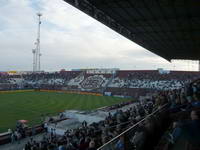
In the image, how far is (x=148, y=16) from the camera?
39.5ft

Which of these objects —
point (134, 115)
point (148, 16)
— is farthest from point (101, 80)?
point (134, 115)

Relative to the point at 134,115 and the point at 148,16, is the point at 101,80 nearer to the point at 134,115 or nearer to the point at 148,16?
the point at 148,16

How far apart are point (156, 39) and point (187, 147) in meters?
15.5

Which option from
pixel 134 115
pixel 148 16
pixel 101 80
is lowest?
pixel 134 115

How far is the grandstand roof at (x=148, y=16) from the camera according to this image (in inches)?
392

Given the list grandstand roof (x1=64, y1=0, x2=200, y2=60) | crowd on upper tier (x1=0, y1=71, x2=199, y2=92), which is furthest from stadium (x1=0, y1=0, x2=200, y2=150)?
crowd on upper tier (x1=0, y1=71, x2=199, y2=92)

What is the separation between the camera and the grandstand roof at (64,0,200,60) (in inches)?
392

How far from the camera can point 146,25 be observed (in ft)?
45.5

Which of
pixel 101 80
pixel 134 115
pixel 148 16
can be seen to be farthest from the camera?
pixel 101 80

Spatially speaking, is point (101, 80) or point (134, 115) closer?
point (134, 115)

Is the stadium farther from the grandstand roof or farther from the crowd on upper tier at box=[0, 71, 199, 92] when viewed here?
the crowd on upper tier at box=[0, 71, 199, 92]

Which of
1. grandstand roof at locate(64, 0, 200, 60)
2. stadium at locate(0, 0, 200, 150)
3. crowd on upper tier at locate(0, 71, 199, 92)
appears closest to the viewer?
stadium at locate(0, 0, 200, 150)

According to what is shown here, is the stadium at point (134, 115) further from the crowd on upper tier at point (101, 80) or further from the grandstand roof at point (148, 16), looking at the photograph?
the crowd on upper tier at point (101, 80)

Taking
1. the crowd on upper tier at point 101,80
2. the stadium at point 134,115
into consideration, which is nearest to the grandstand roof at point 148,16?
the stadium at point 134,115
